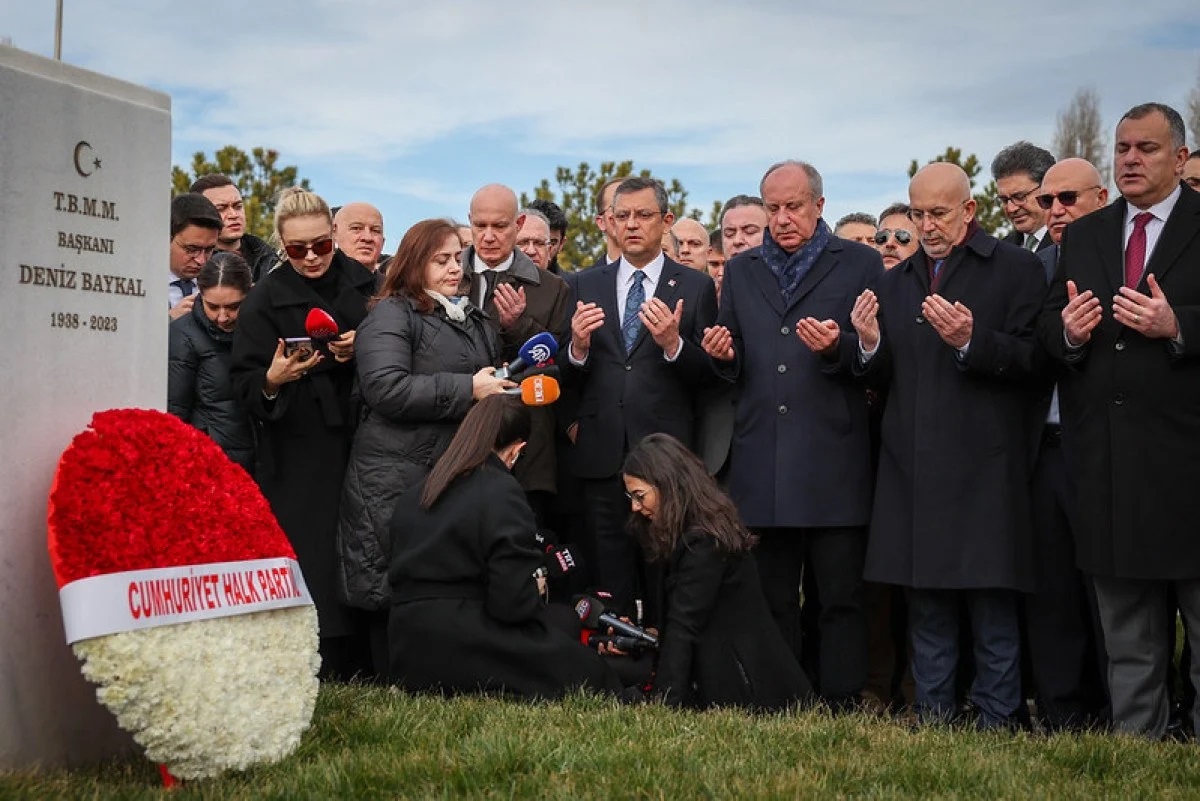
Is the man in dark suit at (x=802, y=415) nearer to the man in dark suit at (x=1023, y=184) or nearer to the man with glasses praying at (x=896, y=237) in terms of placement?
the man in dark suit at (x=1023, y=184)

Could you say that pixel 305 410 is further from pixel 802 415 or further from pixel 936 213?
pixel 936 213

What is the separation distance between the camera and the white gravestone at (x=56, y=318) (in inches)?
192

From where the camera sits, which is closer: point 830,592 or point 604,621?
point 604,621

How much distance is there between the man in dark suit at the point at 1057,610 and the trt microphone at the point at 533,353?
2.46 m

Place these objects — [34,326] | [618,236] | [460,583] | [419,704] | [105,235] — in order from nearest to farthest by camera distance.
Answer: [34,326] → [105,235] → [419,704] → [460,583] → [618,236]

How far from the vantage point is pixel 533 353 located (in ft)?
23.5

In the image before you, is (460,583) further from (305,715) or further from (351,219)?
(351,219)

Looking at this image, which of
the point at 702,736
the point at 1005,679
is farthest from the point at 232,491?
the point at 1005,679

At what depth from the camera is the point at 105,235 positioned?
17.4 feet

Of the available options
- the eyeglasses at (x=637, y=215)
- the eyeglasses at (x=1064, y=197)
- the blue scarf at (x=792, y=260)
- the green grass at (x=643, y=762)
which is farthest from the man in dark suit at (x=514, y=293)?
the eyeglasses at (x=1064, y=197)

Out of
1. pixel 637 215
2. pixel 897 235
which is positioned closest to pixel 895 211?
pixel 897 235

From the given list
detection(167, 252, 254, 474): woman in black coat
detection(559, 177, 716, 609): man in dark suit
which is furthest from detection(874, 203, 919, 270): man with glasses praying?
detection(167, 252, 254, 474): woman in black coat

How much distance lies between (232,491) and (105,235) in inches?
42.4

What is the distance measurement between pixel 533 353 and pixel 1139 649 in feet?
10.4
